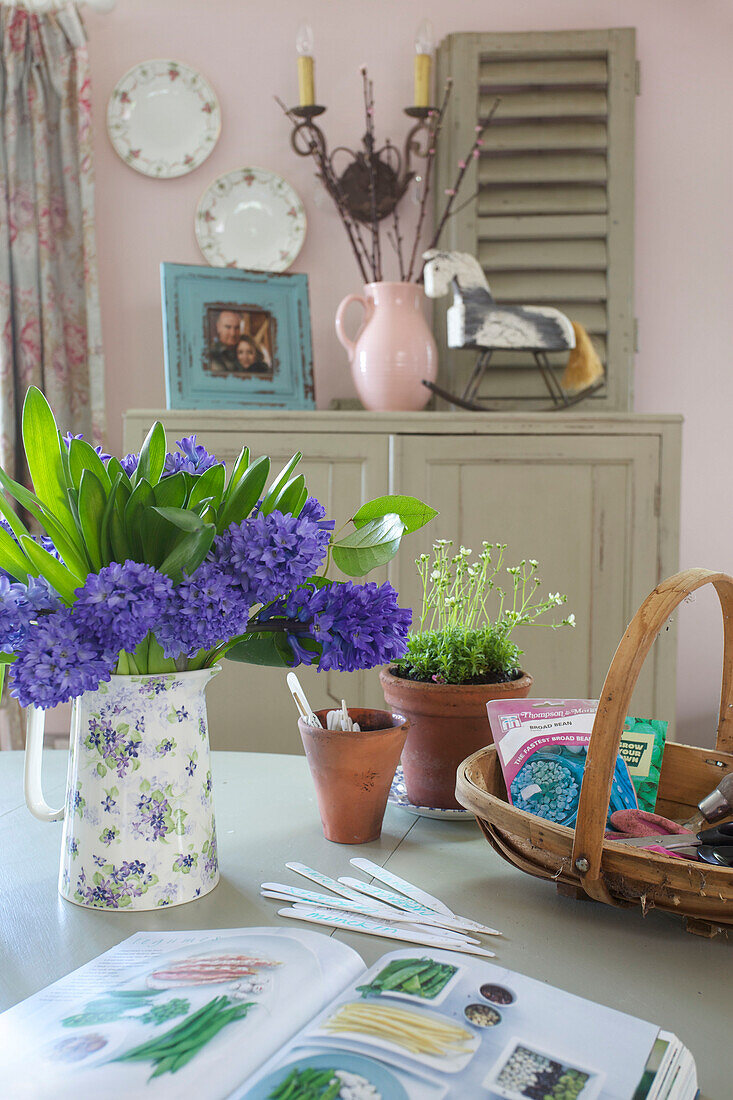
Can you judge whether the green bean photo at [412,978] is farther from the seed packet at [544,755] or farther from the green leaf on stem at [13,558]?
the green leaf on stem at [13,558]

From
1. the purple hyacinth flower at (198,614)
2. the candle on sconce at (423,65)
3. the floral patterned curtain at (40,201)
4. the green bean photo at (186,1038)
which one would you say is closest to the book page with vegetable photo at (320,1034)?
the green bean photo at (186,1038)

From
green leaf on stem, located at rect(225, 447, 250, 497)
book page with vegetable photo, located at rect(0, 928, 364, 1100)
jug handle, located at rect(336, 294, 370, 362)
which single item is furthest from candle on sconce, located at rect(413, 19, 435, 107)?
book page with vegetable photo, located at rect(0, 928, 364, 1100)

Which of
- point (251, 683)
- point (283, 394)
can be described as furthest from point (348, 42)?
point (251, 683)

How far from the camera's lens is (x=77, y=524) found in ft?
2.19

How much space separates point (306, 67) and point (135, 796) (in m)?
2.03

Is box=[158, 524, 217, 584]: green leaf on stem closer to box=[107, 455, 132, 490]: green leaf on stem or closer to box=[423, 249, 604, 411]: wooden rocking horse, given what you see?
box=[107, 455, 132, 490]: green leaf on stem

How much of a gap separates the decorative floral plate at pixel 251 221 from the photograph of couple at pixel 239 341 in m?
0.25

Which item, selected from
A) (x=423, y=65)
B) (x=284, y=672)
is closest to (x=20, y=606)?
(x=284, y=672)

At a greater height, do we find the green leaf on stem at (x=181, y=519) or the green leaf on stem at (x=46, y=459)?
the green leaf on stem at (x=46, y=459)

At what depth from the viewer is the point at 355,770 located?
778 millimetres

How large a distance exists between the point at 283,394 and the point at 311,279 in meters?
0.41

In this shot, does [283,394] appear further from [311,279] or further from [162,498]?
[162,498]

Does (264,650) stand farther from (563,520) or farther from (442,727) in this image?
(563,520)

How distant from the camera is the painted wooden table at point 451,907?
576mm
